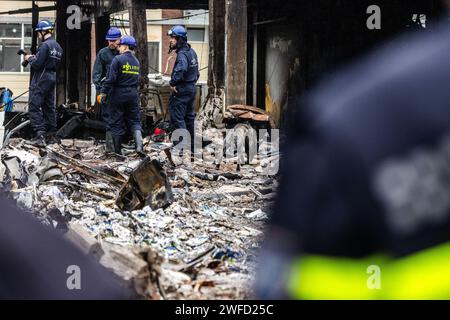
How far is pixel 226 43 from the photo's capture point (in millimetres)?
13352

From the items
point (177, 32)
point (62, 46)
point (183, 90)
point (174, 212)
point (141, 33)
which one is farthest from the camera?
point (62, 46)

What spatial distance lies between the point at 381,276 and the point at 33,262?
3.30 feet

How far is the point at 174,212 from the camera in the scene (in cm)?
775

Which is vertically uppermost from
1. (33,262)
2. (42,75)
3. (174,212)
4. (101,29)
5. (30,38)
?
(30,38)

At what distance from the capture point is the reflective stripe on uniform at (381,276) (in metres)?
1.69

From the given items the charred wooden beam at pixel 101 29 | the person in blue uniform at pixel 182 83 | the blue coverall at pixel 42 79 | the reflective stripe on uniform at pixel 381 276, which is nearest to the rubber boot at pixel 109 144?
the person in blue uniform at pixel 182 83

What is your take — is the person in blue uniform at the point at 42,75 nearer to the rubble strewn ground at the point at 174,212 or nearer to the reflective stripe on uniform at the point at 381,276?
the rubble strewn ground at the point at 174,212

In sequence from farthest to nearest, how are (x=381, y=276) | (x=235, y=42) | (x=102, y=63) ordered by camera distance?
(x=102, y=63) → (x=235, y=42) → (x=381, y=276)

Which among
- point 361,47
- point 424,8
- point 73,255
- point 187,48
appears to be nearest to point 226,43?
point 187,48

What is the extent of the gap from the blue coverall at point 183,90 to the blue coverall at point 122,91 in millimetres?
716

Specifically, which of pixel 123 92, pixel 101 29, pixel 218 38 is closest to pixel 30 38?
pixel 101 29

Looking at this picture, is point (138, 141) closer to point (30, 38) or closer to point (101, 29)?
point (101, 29)

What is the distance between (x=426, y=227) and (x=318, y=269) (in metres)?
0.23

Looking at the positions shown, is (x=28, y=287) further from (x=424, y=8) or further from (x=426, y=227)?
(x=424, y=8)
